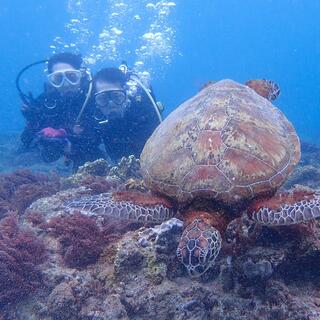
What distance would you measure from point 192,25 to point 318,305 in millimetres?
134925

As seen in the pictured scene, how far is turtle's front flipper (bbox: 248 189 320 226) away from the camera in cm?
311

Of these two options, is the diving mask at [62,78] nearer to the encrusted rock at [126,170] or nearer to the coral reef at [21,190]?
the coral reef at [21,190]

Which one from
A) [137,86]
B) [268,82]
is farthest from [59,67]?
[268,82]

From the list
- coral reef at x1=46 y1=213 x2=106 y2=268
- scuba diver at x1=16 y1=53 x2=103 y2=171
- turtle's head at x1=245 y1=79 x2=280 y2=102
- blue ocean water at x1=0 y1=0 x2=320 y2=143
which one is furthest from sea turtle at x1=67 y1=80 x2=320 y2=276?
blue ocean water at x1=0 y1=0 x2=320 y2=143

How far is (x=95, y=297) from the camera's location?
354 centimetres

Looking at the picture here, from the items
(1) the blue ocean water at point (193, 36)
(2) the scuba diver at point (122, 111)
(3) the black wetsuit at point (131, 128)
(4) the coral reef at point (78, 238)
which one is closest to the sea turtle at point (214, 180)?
(4) the coral reef at point (78, 238)

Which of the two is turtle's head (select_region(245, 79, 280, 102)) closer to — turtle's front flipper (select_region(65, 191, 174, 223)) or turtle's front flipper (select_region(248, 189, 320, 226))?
turtle's front flipper (select_region(248, 189, 320, 226))

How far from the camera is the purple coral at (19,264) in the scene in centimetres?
379

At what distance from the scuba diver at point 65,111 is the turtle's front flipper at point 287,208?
20.3ft

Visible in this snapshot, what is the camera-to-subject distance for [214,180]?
3453 millimetres

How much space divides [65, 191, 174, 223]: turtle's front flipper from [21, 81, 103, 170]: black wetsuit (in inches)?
205

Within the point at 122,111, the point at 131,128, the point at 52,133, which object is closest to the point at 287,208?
the point at 122,111

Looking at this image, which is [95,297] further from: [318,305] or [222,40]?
[222,40]

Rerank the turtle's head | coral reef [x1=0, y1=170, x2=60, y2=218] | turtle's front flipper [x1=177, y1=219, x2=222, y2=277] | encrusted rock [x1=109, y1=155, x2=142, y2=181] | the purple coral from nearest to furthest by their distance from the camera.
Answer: turtle's front flipper [x1=177, y1=219, x2=222, y2=277]
the purple coral
the turtle's head
coral reef [x1=0, y1=170, x2=60, y2=218]
encrusted rock [x1=109, y1=155, x2=142, y2=181]
